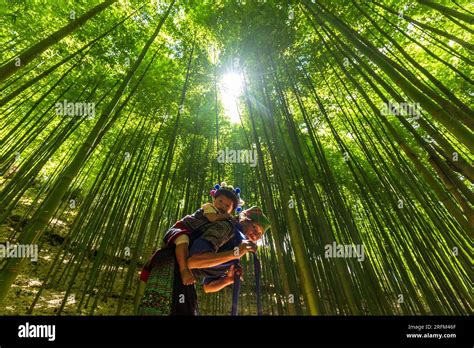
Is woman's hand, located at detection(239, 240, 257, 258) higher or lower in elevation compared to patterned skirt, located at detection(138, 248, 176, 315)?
higher

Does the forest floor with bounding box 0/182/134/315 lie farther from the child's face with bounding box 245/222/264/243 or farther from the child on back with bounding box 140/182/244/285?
the child's face with bounding box 245/222/264/243

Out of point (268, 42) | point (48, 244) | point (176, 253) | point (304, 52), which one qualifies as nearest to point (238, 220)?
point (176, 253)

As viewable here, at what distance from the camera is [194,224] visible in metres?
1.58

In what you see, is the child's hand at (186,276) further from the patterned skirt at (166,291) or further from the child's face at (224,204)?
the child's face at (224,204)

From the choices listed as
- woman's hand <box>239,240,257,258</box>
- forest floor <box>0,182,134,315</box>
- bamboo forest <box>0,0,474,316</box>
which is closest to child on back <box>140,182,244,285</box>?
woman's hand <box>239,240,257,258</box>

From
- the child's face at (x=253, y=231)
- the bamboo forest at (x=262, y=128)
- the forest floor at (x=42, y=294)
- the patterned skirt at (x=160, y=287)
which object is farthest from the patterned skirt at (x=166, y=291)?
the forest floor at (x=42, y=294)

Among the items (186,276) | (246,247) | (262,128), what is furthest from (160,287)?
(262,128)

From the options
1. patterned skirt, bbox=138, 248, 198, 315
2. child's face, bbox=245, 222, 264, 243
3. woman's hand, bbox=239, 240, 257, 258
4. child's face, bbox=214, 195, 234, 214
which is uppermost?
child's face, bbox=214, 195, 234, 214

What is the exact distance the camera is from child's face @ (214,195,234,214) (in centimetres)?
A: 172

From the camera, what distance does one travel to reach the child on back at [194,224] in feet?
4.63

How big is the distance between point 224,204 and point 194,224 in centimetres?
26

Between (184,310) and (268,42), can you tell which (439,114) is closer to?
(184,310)
